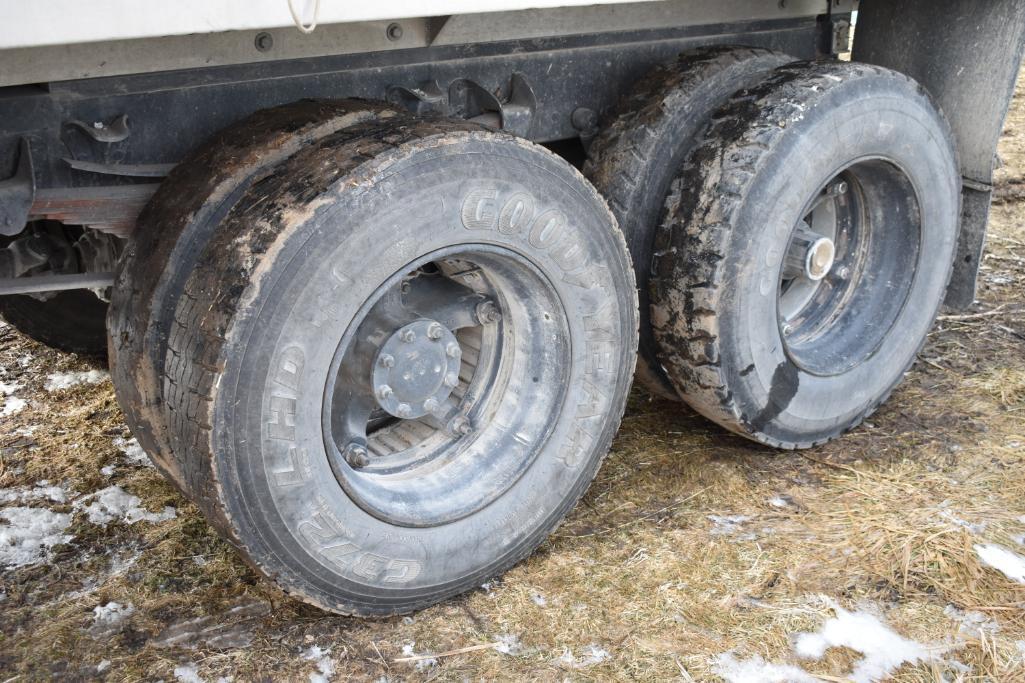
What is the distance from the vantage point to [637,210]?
3.27 m

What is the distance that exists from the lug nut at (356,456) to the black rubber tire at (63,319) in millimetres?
1615

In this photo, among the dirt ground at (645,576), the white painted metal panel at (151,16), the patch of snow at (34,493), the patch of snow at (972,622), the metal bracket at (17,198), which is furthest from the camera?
the patch of snow at (34,493)

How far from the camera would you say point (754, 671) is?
2621 mm

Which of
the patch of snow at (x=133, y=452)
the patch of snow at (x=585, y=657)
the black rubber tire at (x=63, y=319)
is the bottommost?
the patch of snow at (x=585, y=657)

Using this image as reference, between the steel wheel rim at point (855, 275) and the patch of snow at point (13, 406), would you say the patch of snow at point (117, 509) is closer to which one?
the patch of snow at point (13, 406)

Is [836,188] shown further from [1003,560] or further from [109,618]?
[109,618]

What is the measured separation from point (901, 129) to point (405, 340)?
184cm

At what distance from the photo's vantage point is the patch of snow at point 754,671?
8.50ft

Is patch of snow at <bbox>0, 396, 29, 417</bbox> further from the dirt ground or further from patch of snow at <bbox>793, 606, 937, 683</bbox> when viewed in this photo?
patch of snow at <bbox>793, 606, 937, 683</bbox>

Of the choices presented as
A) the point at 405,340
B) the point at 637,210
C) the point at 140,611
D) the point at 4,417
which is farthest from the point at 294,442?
the point at 4,417

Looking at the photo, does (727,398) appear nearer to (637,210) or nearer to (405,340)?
(637,210)

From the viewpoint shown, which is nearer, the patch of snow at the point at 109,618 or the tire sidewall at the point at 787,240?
the patch of snow at the point at 109,618

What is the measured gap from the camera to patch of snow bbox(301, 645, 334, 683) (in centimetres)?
258

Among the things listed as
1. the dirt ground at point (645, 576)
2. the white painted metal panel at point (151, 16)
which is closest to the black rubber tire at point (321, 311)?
the dirt ground at point (645, 576)
